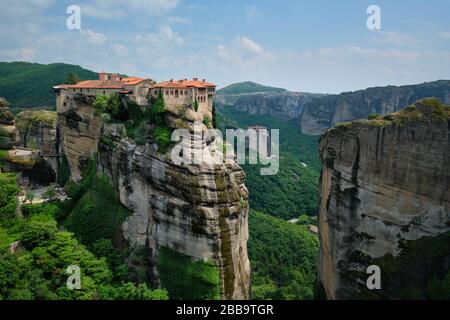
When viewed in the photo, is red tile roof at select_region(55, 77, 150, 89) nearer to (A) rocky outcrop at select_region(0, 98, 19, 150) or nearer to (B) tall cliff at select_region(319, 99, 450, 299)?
(A) rocky outcrop at select_region(0, 98, 19, 150)

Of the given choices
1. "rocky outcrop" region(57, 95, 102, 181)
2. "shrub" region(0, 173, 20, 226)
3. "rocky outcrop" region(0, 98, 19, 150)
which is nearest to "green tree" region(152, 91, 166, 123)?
"rocky outcrop" region(57, 95, 102, 181)

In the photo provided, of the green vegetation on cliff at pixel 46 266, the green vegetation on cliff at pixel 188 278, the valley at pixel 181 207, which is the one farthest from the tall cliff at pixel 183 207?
the green vegetation on cliff at pixel 46 266

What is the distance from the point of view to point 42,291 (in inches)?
1014

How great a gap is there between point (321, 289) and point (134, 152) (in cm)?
1878

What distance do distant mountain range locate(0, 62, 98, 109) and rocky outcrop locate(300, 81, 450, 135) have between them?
8363 cm

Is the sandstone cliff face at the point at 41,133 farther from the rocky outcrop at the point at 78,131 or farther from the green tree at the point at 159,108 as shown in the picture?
the green tree at the point at 159,108

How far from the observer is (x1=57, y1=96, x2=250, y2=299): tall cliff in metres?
30.5

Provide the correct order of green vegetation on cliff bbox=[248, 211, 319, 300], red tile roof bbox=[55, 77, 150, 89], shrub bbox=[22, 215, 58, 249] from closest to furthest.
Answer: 1. shrub bbox=[22, 215, 58, 249]
2. red tile roof bbox=[55, 77, 150, 89]
3. green vegetation on cliff bbox=[248, 211, 319, 300]

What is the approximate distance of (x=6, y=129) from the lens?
48906 millimetres

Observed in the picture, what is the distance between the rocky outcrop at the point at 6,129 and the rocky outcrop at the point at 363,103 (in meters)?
107

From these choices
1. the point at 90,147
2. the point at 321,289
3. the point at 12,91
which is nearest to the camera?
the point at 321,289

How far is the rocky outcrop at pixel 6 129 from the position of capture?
48531mm

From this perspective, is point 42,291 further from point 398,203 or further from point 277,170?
point 277,170

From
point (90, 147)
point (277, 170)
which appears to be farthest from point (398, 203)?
point (277, 170)
